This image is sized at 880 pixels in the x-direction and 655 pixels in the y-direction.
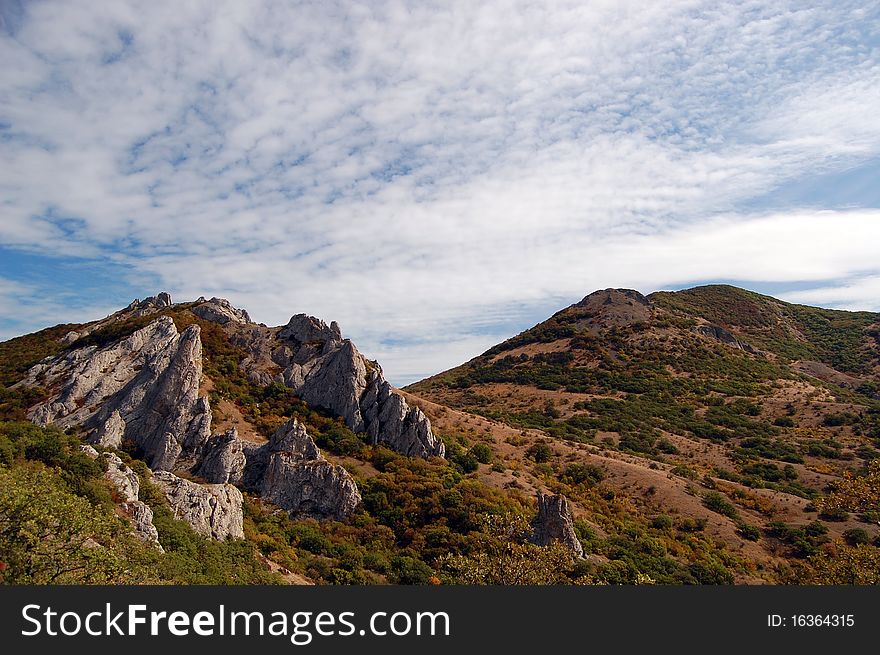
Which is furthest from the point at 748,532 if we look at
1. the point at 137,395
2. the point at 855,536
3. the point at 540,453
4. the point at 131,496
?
the point at 137,395

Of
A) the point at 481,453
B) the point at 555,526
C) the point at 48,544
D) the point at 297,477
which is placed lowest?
the point at 555,526

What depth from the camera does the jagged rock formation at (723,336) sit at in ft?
529

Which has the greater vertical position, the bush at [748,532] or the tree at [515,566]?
the tree at [515,566]

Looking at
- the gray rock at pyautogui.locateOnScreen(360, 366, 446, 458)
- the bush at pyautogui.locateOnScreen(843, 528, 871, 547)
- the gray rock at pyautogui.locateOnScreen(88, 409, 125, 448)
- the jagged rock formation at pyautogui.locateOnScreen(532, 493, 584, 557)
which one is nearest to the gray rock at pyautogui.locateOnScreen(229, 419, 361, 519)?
the gray rock at pyautogui.locateOnScreen(88, 409, 125, 448)

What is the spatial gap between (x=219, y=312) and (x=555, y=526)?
63129 mm

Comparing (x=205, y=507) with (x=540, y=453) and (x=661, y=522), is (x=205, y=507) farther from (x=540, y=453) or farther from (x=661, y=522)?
(x=661, y=522)

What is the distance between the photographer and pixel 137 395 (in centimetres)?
5725

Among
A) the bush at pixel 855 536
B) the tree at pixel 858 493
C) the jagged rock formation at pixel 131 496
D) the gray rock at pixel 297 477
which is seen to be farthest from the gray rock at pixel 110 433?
the bush at pixel 855 536

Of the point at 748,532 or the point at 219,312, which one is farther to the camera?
the point at 219,312

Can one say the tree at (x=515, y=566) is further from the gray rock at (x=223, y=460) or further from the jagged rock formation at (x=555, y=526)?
the gray rock at (x=223, y=460)

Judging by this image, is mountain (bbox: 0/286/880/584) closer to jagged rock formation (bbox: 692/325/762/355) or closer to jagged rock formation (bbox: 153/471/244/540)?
jagged rock formation (bbox: 153/471/244/540)

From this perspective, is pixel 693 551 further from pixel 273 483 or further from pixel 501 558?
pixel 273 483

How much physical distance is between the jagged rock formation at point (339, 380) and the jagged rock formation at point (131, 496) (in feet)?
98.6

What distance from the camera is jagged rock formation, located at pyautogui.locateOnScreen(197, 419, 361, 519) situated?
50406 mm
